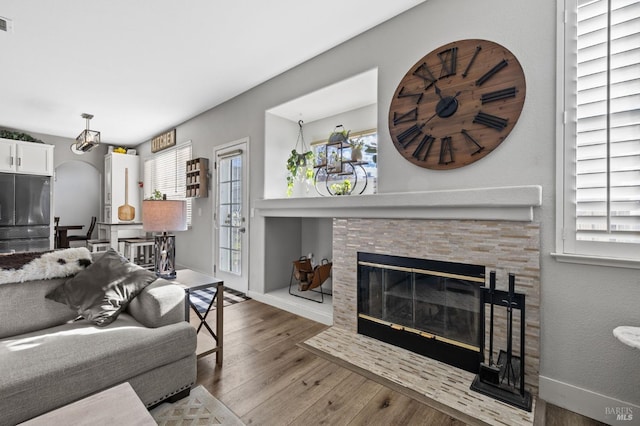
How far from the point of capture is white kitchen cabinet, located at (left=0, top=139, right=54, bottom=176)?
4844mm

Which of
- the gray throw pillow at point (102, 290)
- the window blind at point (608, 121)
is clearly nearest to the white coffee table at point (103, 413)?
the gray throw pillow at point (102, 290)

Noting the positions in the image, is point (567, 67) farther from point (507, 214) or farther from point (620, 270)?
point (620, 270)

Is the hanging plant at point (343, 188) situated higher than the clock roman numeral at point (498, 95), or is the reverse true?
the clock roman numeral at point (498, 95)

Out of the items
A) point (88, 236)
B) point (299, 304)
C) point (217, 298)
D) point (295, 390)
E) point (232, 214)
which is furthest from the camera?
point (88, 236)

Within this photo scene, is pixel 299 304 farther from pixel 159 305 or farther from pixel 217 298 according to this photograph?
pixel 159 305

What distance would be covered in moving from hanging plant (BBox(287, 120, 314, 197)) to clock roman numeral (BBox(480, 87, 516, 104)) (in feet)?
6.49

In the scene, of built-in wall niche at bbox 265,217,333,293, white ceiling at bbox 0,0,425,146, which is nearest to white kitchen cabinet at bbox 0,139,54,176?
white ceiling at bbox 0,0,425,146

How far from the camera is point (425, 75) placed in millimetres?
2264

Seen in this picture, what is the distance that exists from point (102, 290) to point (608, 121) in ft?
10.5

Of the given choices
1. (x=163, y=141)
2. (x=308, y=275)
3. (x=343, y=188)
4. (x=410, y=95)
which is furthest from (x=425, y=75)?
(x=163, y=141)

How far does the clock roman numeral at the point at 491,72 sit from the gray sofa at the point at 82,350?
2.51 meters

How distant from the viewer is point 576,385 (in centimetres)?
169

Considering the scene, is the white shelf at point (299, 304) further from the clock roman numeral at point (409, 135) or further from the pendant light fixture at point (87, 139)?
the pendant light fixture at point (87, 139)

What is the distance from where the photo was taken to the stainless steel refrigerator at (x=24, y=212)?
481 centimetres
